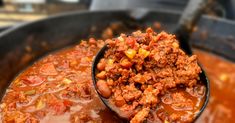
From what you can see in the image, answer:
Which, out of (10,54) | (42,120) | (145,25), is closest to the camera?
(42,120)

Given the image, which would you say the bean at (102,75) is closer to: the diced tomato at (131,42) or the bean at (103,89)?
the bean at (103,89)

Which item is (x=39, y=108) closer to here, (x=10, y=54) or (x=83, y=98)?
(x=83, y=98)

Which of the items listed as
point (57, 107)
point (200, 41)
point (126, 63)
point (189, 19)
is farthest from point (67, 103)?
point (200, 41)

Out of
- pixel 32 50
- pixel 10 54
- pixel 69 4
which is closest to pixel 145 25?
pixel 32 50

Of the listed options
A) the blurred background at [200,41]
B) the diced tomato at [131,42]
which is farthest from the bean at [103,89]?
the blurred background at [200,41]

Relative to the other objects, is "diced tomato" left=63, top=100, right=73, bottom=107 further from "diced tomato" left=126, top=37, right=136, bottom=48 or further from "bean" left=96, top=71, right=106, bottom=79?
"diced tomato" left=126, top=37, right=136, bottom=48

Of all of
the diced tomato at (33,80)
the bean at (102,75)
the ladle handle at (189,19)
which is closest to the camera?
the bean at (102,75)

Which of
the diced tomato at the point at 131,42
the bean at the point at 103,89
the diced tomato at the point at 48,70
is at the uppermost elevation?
the diced tomato at the point at 131,42

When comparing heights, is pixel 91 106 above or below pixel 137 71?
below

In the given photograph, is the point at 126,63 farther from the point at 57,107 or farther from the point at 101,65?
the point at 57,107
